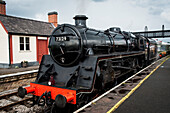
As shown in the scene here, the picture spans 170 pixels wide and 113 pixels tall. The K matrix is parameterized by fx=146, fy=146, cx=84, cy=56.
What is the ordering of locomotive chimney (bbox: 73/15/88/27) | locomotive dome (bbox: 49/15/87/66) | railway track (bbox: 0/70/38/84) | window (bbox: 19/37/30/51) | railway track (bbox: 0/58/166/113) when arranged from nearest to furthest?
railway track (bbox: 0/58/166/113) → locomotive dome (bbox: 49/15/87/66) → locomotive chimney (bbox: 73/15/88/27) → railway track (bbox: 0/70/38/84) → window (bbox: 19/37/30/51)

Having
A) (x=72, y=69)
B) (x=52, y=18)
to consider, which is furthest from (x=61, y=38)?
(x=52, y=18)

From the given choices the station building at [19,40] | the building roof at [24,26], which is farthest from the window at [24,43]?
the building roof at [24,26]

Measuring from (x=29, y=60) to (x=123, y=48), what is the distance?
9.21 m

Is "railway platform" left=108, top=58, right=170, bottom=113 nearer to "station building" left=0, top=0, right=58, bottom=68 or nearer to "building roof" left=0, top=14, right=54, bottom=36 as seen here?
"station building" left=0, top=0, right=58, bottom=68

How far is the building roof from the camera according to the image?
1254cm

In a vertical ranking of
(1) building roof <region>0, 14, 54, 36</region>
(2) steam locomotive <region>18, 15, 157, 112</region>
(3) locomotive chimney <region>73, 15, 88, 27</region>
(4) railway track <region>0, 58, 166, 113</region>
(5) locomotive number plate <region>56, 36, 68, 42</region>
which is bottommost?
(4) railway track <region>0, 58, 166, 113</region>

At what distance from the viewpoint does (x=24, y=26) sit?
45.8ft

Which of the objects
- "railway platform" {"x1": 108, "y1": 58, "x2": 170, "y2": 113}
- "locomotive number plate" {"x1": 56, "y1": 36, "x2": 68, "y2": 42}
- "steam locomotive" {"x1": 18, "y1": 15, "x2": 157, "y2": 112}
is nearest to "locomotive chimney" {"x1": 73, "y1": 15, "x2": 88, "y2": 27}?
"steam locomotive" {"x1": 18, "y1": 15, "x2": 157, "y2": 112}

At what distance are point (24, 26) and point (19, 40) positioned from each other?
1.90 m

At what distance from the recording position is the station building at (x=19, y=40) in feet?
39.9

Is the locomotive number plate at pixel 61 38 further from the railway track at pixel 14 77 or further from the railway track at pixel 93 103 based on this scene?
the railway track at pixel 14 77

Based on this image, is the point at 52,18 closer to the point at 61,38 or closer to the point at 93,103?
the point at 61,38

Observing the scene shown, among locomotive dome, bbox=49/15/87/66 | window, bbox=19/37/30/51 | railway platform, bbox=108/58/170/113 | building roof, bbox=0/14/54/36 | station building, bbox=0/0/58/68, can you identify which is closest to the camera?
railway platform, bbox=108/58/170/113

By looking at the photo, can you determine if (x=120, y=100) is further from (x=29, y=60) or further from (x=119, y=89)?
(x=29, y=60)
